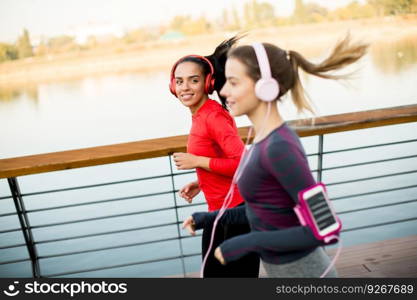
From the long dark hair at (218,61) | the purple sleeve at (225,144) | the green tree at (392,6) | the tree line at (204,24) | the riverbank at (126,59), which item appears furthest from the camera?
the green tree at (392,6)

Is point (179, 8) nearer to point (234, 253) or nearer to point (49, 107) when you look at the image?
point (49, 107)

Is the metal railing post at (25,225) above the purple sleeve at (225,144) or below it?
below

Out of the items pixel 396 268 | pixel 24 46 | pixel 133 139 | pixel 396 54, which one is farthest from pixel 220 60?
pixel 396 54

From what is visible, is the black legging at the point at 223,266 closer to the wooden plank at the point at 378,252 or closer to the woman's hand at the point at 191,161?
the woman's hand at the point at 191,161

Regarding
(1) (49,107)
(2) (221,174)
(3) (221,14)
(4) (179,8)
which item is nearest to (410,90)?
(3) (221,14)

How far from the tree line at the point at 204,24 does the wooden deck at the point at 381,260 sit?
33.6 ft

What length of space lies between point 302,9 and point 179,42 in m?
3.99

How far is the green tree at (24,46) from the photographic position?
1274cm

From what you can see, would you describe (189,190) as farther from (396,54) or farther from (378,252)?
(396,54)

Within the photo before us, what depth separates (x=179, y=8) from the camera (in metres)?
13.6

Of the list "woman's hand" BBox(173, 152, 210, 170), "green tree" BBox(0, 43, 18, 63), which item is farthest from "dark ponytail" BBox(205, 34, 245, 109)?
"green tree" BBox(0, 43, 18, 63)

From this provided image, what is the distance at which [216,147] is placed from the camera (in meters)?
1.56

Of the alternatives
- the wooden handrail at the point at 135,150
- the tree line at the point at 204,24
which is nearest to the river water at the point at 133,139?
the wooden handrail at the point at 135,150

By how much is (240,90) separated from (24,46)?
13.1 m
